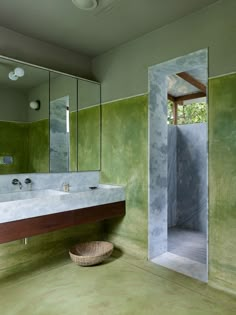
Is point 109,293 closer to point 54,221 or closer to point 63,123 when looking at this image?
point 54,221

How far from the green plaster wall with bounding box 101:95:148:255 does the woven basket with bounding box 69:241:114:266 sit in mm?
333

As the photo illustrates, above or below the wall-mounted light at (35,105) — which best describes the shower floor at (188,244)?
below

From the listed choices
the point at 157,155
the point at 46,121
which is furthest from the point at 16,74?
the point at 157,155

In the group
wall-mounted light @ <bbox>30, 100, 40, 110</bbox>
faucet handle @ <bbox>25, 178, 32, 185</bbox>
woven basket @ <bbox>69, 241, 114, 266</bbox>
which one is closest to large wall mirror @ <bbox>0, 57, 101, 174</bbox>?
wall-mounted light @ <bbox>30, 100, 40, 110</bbox>

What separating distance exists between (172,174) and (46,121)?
2.53m

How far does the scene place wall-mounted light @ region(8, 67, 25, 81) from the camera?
2.67 metres

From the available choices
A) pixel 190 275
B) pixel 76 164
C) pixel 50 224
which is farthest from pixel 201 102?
pixel 50 224

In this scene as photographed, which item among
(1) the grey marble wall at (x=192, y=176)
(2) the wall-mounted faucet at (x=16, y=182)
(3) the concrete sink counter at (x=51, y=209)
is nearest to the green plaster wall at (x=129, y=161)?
(3) the concrete sink counter at (x=51, y=209)

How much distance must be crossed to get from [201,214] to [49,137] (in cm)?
293

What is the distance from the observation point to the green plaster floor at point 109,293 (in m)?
1.96

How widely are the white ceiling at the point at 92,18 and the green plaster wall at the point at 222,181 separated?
881mm

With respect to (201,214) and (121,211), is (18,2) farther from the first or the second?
(201,214)

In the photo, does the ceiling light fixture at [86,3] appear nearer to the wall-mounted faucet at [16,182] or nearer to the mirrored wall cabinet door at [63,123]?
the mirrored wall cabinet door at [63,123]

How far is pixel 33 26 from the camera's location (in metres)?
2.63
